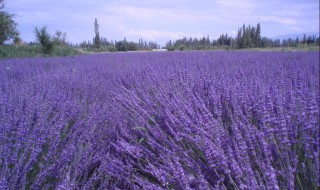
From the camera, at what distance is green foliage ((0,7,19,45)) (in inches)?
581

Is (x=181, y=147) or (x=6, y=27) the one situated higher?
(x=6, y=27)

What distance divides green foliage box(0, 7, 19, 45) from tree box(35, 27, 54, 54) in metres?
1.45

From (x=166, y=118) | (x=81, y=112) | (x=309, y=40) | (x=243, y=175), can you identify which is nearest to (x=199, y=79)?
(x=166, y=118)

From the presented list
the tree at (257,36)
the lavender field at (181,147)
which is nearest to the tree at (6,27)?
the lavender field at (181,147)

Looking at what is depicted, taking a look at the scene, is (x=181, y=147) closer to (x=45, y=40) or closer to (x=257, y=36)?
(x=45, y=40)

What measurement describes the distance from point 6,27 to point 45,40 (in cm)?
221

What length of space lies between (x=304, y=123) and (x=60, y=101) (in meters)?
1.92

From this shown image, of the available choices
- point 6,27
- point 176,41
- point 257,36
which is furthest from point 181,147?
point 176,41

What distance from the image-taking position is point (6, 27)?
49.9ft

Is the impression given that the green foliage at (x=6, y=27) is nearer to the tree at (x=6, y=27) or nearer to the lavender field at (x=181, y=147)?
the tree at (x=6, y=27)

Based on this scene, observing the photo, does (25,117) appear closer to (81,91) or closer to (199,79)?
(81,91)

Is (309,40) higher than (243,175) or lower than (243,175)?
higher

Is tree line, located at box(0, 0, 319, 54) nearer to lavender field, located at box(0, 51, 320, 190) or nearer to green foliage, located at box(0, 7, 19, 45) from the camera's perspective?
green foliage, located at box(0, 7, 19, 45)

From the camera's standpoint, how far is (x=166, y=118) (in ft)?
5.77
